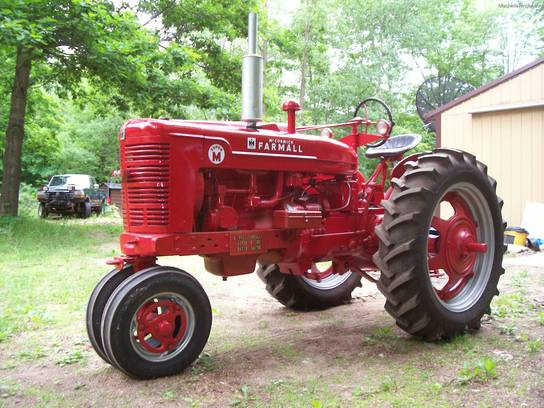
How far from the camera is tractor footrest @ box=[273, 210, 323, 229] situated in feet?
12.5

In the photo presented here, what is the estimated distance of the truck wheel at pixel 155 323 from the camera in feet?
9.84

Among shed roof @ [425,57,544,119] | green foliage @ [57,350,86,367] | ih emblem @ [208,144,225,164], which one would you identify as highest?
shed roof @ [425,57,544,119]

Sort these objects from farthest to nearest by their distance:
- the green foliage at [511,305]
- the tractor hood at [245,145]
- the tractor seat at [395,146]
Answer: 1. the tractor seat at [395,146]
2. the green foliage at [511,305]
3. the tractor hood at [245,145]

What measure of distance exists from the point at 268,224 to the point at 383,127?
1512 mm

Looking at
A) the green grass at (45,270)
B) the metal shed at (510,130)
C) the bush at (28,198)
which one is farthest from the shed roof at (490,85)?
the bush at (28,198)

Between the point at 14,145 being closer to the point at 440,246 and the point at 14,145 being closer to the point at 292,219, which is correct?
the point at 292,219

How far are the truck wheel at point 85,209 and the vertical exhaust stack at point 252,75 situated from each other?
16863 mm

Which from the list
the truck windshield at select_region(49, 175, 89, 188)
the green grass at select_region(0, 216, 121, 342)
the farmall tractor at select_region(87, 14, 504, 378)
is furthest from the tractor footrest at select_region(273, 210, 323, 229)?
the truck windshield at select_region(49, 175, 89, 188)

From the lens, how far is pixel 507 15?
27594 millimetres

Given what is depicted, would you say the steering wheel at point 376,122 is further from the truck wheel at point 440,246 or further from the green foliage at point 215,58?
the green foliage at point 215,58

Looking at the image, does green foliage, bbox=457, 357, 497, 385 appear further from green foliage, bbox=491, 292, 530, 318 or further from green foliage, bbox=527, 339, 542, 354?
green foliage, bbox=491, 292, 530, 318

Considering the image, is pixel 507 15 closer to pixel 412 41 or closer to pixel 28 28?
pixel 412 41

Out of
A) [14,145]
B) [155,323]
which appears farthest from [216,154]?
[14,145]

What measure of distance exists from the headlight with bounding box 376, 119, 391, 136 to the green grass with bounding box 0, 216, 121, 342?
325 centimetres
